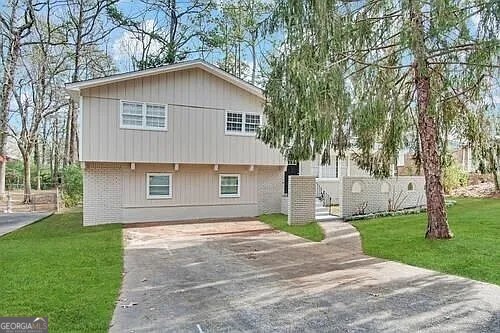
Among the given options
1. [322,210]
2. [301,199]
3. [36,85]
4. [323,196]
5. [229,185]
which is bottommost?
[322,210]

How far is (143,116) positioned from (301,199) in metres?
6.66

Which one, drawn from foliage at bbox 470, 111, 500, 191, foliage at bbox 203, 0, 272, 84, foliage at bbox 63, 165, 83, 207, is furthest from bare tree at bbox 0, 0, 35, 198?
foliage at bbox 470, 111, 500, 191

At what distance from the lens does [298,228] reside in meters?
13.4

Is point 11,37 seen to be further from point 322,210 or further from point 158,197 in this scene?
point 322,210

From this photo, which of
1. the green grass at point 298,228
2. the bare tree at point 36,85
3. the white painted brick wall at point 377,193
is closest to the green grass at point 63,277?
the green grass at point 298,228

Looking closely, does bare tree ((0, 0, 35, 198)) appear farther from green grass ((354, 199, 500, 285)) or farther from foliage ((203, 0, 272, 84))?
green grass ((354, 199, 500, 285))

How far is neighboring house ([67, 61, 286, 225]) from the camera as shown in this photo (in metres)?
14.4

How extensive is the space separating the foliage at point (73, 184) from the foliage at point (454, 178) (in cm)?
1969

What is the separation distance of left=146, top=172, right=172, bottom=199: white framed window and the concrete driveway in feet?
18.7

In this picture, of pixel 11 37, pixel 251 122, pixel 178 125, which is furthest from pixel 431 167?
pixel 11 37

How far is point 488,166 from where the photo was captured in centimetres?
1025

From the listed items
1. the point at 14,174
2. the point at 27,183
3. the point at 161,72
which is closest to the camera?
the point at 161,72

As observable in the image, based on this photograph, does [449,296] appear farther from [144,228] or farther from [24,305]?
[144,228]

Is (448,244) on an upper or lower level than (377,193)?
lower
